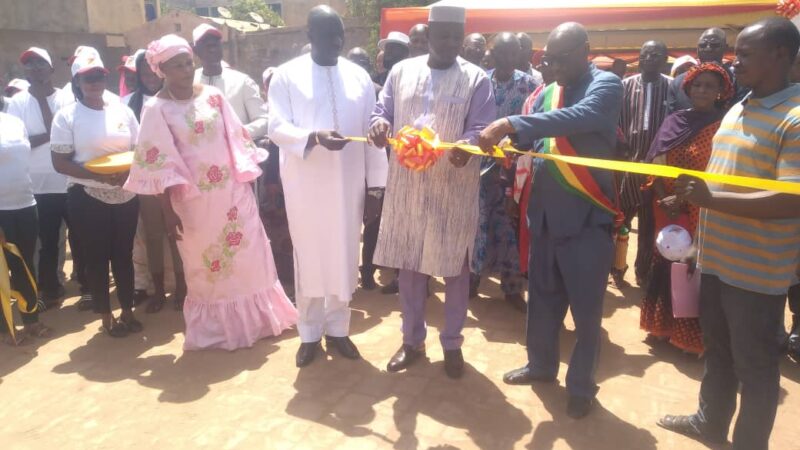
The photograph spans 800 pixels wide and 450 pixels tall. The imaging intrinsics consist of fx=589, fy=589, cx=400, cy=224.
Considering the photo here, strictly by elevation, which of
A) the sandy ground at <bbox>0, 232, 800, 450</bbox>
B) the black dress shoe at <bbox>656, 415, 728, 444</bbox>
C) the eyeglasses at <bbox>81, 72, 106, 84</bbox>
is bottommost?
the sandy ground at <bbox>0, 232, 800, 450</bbox>

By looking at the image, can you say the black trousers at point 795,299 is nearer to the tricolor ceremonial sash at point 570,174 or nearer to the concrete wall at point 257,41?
the tricolor ceremonial sash at point 570,174

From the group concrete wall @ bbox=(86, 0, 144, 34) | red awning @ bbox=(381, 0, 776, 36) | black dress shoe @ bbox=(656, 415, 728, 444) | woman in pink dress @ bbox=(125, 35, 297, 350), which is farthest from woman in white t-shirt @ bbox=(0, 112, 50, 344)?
concrete wall @ bbox=(86, 0, 144, 34)

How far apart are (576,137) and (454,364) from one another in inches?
61.2

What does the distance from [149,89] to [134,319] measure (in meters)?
1.93

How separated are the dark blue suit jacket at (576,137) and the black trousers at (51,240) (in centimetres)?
417

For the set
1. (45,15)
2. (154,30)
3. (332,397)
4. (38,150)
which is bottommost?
(332,397)

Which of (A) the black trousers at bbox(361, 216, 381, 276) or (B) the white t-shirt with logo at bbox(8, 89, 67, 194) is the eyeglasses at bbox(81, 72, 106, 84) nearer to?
(B) the white t-shirt with logo at bbox(8, 89, 67, 194)

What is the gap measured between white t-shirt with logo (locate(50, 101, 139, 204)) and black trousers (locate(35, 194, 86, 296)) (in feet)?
4.03

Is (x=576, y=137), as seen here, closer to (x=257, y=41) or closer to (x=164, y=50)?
(x=164, y=50)

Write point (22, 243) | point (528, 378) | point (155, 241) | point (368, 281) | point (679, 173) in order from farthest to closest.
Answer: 1. point (368, 281)
2. point (155, 241)
3. point (22, 243)
4. point (528, 378)
5. point (679, 173)

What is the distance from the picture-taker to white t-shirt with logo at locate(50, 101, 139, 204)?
4215 millimetres

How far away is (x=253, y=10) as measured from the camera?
4238cm

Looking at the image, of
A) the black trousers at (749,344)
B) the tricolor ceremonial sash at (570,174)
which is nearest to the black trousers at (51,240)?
the tricolor ceremonial sash at (570,174)

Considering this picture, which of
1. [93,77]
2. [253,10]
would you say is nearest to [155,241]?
[93,77]
